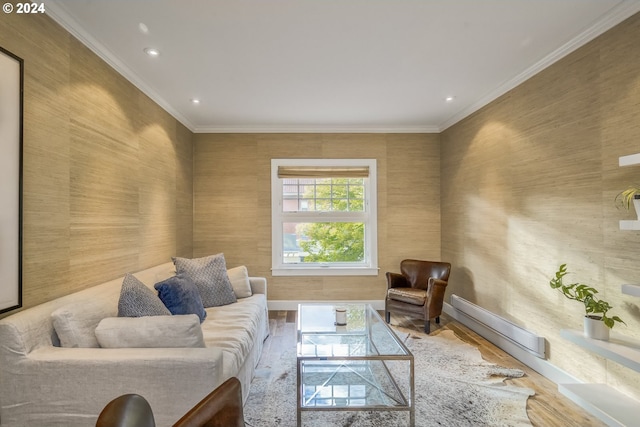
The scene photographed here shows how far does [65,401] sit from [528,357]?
131 inches

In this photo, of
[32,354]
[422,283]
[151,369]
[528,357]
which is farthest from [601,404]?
[32,354]

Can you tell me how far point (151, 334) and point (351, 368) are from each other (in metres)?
1.52

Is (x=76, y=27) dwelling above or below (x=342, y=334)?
above

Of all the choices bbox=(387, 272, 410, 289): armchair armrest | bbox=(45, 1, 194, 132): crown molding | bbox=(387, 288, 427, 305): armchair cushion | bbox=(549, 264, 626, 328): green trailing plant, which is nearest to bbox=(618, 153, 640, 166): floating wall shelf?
bbox=(549, 264, 626, 328): green trailing plant

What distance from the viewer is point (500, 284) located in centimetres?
328

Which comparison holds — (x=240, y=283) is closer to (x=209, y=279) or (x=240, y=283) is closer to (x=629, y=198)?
(x=209, y=279)

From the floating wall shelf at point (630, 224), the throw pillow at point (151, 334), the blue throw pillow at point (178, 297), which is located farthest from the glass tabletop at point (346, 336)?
the floating wall shelf at point (630, 224)

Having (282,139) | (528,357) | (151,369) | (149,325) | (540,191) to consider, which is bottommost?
(528,357)

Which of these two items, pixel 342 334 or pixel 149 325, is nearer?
pixel 149 325

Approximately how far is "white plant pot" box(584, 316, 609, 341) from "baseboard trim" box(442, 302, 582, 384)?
542mm

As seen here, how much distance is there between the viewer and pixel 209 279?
313cm

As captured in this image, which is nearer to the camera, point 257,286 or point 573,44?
point 573,44

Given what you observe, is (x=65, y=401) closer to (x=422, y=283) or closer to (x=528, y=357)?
(x=528, y=357)

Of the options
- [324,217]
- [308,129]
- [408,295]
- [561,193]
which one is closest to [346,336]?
[408,295]
